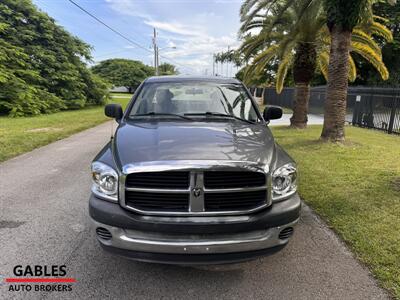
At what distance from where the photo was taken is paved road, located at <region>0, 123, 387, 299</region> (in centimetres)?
268

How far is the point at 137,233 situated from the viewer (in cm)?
251

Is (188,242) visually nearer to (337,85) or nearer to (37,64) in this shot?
(337,85)

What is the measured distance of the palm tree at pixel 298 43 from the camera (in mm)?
11477

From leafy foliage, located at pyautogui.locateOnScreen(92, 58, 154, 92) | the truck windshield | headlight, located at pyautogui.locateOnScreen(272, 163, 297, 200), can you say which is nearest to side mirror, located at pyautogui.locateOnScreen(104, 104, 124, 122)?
the truck windshield

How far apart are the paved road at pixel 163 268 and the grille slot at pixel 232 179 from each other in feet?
3.05

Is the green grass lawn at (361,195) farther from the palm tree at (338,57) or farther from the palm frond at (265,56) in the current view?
the palm frond at (265,56)

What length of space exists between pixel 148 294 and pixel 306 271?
149 cm

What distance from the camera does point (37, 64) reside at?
62.2 ft

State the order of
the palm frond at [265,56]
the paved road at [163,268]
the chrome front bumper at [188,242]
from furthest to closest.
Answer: the palm frond at [265,56] → the paved road at [163,268] → the chrome front bumper at [188,242]

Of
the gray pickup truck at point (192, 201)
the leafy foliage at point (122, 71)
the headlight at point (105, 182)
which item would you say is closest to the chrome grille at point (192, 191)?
the gray pickup truck at point (192, 201)

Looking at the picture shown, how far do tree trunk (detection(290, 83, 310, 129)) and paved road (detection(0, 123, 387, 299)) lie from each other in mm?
9092

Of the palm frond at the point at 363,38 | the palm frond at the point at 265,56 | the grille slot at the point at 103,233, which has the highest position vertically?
the palm frond at the point at 363,38

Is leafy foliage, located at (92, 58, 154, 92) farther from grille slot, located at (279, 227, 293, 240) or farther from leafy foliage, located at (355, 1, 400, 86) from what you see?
grille slot, located at (279, 227, 293, 240)

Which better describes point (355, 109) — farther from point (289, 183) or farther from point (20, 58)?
point (20, 58)
